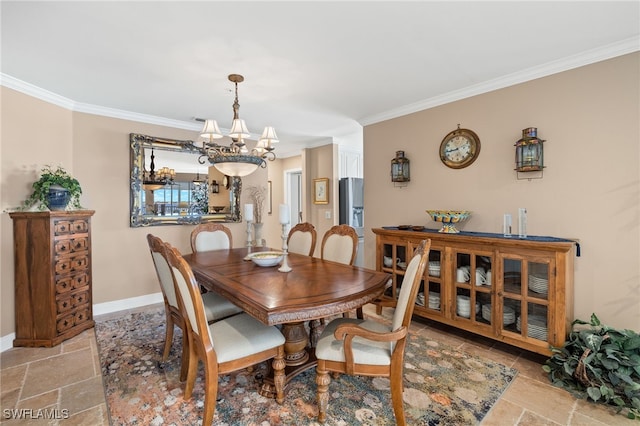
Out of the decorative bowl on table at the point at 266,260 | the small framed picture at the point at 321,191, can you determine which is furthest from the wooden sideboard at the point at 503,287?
the small framed picture at the point at 321,191

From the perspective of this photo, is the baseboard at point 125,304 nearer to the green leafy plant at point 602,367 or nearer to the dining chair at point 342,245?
the dining chair at point 342,245

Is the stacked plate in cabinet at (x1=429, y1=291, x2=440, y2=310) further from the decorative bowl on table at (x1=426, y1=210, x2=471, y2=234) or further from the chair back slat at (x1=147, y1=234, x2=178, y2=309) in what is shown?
the chair back slat at (x1=147, y1=234, x2=178, y2=309)

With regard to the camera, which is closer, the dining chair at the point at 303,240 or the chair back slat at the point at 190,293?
the chair back slat at the point at 190,293

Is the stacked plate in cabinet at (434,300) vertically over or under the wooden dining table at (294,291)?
under

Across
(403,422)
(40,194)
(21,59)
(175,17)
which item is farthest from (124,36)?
(403,422)

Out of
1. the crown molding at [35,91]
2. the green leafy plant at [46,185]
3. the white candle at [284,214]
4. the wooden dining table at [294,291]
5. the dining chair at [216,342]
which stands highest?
the crown molding at [35,91]

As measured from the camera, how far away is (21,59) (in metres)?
2.40

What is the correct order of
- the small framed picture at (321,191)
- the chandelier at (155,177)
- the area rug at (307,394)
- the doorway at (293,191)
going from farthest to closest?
the doorway at (293,191)
the small framed picture at (321,191)
the chandelier at (155,177)
the area rug at (307,394)

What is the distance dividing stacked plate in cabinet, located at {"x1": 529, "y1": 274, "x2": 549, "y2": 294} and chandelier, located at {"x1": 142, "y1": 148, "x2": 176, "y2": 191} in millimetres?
4183

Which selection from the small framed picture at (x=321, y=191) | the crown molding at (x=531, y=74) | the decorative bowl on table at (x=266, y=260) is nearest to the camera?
the crown molding at (x=531, y=74)

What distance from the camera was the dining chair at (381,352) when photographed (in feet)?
5.30

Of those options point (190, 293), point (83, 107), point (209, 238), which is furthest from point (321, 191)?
point (190, 293)

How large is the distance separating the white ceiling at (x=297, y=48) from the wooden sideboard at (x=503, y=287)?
4.83 feet

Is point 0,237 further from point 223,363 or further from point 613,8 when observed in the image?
point 613,8
